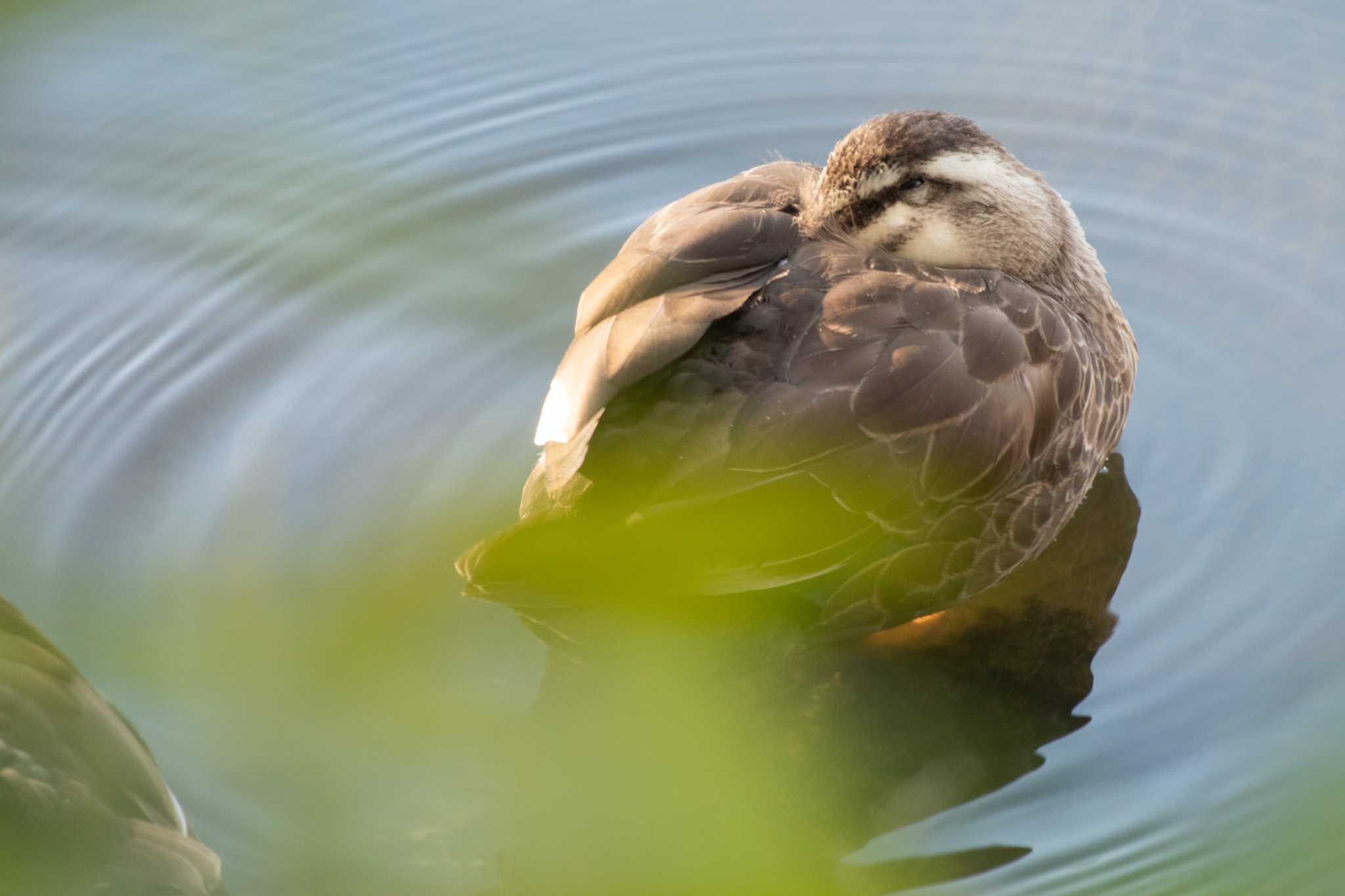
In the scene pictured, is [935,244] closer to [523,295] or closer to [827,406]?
[827,406]

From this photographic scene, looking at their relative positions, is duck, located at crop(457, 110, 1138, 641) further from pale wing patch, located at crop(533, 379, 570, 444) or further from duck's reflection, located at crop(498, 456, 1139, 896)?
duck's reflection, located at crop(498, 456, 1139, 896)

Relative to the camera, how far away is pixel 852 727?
3650 millimetres

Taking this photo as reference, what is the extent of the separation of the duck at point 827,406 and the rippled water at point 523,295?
1.67 feet

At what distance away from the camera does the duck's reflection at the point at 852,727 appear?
3057 millimetres

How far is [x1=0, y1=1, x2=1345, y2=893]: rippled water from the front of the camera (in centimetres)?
353

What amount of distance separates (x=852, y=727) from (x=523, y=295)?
240cm

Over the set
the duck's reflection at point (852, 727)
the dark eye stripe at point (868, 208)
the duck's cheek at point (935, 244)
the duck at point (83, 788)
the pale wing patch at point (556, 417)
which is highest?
the dark eye stripe at point (868, 208)

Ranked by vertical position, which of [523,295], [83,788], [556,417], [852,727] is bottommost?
[852,727]

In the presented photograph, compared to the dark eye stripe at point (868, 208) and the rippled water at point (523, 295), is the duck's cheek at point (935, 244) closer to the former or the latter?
the dark eye stripe at point (868, 208)

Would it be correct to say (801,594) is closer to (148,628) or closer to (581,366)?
(581,366)

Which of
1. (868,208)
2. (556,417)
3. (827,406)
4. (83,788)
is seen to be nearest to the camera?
(83,788)

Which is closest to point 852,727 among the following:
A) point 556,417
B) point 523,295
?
point 556,417

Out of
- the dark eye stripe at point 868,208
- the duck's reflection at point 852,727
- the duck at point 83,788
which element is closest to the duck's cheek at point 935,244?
the dark eye stripe at point 868,208

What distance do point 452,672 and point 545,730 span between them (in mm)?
358
